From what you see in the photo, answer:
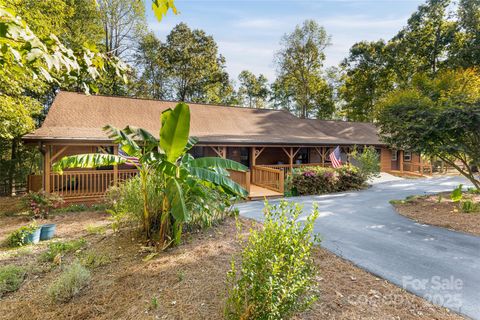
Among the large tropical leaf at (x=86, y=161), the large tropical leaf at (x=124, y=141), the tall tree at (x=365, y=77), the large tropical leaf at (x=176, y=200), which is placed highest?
the tall tree at (x=365, y=77)

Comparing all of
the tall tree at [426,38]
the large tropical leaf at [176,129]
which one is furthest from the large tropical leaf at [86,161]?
the tall tree at [426,38]

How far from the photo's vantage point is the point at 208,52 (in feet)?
89.5

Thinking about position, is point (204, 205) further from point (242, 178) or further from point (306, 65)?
point (306, 65)

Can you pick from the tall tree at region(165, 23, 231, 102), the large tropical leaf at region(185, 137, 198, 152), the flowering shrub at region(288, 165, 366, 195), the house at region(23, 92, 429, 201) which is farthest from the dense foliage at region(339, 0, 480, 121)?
the large tropical leaf at region(185, 137, 198, 152)

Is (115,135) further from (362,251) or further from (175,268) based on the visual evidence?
(362,251)

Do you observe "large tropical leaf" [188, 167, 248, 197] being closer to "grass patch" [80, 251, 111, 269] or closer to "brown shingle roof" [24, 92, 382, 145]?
"grass patch" [80, 251, 111, 269]

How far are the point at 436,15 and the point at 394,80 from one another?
6.83 metres

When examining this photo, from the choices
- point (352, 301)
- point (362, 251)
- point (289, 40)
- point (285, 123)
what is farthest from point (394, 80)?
point (352, 301)

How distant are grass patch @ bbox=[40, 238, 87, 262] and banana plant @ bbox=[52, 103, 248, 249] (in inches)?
60.0

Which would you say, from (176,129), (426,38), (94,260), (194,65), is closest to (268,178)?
(176,129)

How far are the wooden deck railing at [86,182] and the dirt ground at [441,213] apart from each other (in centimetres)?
1109

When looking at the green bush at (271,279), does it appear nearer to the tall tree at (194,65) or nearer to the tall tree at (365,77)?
the tall tree at (194,65)

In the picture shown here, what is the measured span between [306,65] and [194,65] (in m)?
13.0

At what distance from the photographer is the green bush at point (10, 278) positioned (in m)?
4.15
